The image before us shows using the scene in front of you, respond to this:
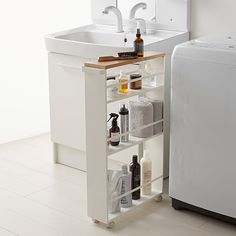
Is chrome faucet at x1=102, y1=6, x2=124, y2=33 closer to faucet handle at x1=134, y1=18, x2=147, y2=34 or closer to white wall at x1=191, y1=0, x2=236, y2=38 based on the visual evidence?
faucet handle at x1=134, y1=18, x2=147, y2=34

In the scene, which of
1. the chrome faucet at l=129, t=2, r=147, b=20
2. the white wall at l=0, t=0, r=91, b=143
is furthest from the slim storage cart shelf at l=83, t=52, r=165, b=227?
the white wall at l=0, t=0, r=91, b=143

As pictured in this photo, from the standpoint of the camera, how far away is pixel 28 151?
425 centimetres

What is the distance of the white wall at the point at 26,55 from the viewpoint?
14.0 ft

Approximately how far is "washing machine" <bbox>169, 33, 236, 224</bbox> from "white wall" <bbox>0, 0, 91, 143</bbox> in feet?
5.00

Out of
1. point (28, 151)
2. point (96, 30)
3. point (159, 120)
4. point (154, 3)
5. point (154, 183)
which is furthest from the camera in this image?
point (28, 151)

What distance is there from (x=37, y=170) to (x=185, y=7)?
1417 millimetres

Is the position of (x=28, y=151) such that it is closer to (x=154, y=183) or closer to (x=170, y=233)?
(x=154, y=183)

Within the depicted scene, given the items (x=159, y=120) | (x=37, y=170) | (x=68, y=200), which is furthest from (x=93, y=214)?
(x=37, y=170)

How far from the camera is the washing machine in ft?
9.32

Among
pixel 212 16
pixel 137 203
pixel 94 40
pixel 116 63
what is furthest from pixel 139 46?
pixel 94 40

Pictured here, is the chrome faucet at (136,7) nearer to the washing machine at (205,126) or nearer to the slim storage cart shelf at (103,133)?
the slim storage cart shelf at (103,133)

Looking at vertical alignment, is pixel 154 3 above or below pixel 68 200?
above

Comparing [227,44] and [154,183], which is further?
[154,183]

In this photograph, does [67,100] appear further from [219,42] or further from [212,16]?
[219,42]
